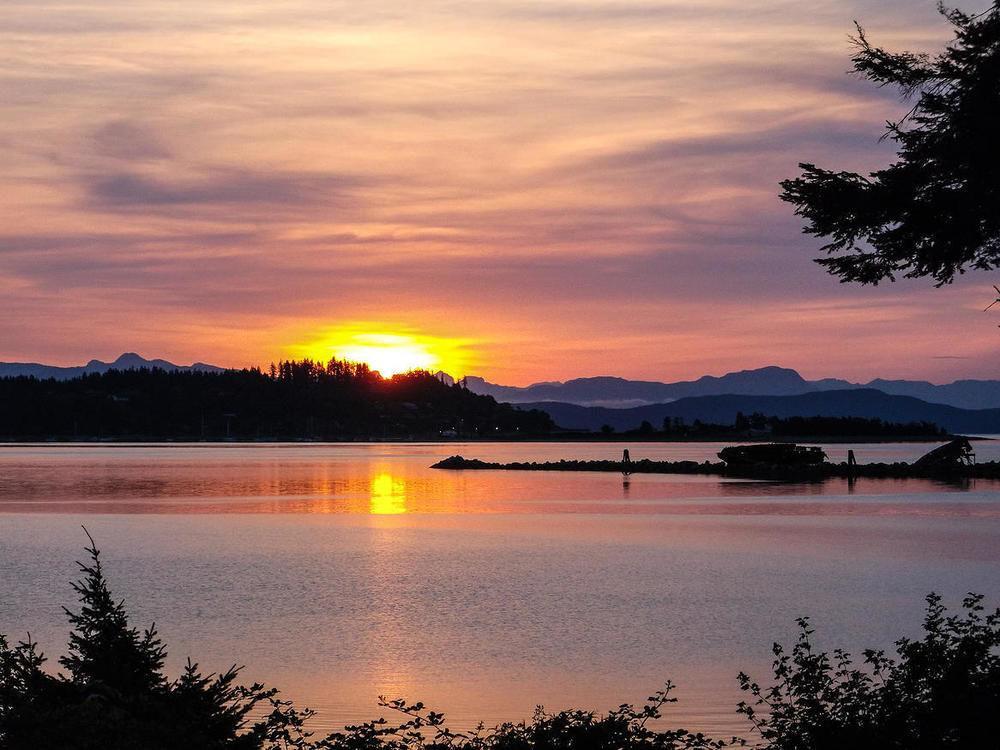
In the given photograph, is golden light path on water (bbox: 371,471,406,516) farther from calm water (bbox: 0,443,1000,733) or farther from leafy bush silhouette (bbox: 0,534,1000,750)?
leafy bush silhouette (bbox: 0,534,1000,750)

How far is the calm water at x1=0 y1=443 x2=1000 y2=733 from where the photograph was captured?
20.2m

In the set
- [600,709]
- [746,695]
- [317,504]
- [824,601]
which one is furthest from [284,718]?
[317,504]

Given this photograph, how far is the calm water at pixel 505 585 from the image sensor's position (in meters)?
20.2

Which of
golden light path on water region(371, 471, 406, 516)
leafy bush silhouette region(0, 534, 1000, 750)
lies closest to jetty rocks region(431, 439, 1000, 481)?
golden light path on water region(371, 471, 406, 516)

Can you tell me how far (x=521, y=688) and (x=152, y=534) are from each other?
107ft

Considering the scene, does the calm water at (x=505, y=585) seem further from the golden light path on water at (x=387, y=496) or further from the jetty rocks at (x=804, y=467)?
the jetty rocks at (x=804, y=467)

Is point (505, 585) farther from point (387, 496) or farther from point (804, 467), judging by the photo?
point (804, 467)

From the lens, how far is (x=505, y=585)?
32.2 metres

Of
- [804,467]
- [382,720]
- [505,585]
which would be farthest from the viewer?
[804,467]

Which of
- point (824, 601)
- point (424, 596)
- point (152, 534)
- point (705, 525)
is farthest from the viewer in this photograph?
point (705, 525)

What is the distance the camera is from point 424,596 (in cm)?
3045

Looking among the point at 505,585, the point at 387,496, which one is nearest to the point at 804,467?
the point at 387,496

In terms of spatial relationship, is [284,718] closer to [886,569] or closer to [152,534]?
[886,569]

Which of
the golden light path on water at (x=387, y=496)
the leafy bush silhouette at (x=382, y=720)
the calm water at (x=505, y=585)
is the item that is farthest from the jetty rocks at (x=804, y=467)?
the leafy bush silhouette at (x=382, y=720)
